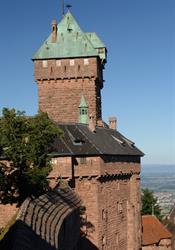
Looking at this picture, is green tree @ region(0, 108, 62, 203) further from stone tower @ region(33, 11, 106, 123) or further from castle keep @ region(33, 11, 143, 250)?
stone tower @ region(33, 11, 106, 123)

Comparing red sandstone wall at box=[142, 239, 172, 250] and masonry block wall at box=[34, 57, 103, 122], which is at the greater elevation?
masonry block wall at box=[34, 57, 103, 122]

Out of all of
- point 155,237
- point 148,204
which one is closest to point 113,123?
point 155,237

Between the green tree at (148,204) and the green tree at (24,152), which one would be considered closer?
the green tree at (24,152)

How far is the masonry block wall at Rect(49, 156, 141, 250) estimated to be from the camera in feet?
118

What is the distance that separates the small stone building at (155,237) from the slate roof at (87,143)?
27.6ft

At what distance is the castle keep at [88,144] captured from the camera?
119 ft

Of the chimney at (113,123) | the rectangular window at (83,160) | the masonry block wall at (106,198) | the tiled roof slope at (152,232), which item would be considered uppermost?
the chimney at (113,123)

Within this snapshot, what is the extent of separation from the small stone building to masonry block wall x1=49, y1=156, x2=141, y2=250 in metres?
3.97

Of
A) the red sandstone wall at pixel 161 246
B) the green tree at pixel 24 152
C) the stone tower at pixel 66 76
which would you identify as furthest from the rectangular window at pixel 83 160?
the red sandstone wall at pixel 161 246

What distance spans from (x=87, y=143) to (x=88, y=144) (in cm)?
14

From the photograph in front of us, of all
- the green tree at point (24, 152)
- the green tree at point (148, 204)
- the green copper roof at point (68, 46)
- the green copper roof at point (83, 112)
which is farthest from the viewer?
the green tree at point (148, 204)

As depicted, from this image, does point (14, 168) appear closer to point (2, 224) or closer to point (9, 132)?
point (9, 132)

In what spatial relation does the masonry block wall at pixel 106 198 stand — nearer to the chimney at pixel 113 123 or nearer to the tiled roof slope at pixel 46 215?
the chimney at pixel 113 123

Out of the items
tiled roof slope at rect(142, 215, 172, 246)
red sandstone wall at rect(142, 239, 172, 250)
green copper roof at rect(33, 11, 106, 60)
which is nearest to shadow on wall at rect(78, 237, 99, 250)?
tiled roof slope at rect(142, 215, 172, 246)
